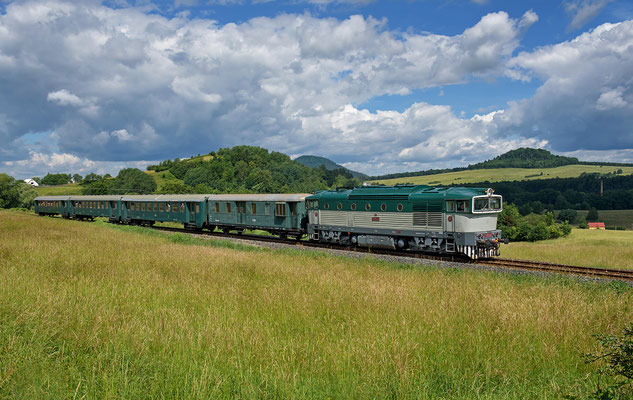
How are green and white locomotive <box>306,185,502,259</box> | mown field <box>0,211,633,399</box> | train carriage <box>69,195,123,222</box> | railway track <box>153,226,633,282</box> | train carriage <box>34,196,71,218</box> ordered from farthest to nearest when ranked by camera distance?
train carriage <box>34,196,71,218</box> → train carriage <box>69,195,123,222</box> → green and white locomotive <box>306,185,502,259</box> → railway track <box>153,226,633,282</box> → mown field <box>0,211,633,399</box>

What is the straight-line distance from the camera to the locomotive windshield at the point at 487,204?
68.8ft

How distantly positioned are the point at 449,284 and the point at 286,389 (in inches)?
342

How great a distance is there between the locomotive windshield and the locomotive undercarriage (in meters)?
1.66

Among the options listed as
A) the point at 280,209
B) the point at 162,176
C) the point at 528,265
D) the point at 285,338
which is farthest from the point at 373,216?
the point at 162,176

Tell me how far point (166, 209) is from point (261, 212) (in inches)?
552

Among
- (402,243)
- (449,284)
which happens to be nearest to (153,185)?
(402,243)

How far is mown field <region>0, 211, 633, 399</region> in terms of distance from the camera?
5.38 meters

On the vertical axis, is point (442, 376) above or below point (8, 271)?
below

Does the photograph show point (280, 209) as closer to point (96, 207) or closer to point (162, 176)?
point (96, 207)

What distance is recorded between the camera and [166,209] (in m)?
41.7

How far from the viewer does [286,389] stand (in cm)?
513

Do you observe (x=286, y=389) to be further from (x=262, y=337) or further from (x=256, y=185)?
(x=256, y=185)

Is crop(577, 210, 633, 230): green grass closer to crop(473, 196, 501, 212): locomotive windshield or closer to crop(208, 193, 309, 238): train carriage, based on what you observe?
crop(473, 196, 501, 212): locomotive windshield

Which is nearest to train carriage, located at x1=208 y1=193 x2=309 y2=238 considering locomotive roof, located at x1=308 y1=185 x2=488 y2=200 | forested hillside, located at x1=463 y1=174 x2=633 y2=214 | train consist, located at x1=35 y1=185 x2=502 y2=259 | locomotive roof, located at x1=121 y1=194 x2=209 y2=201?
train consist, located at x1=35 y1=185 x2=502 y2=259
